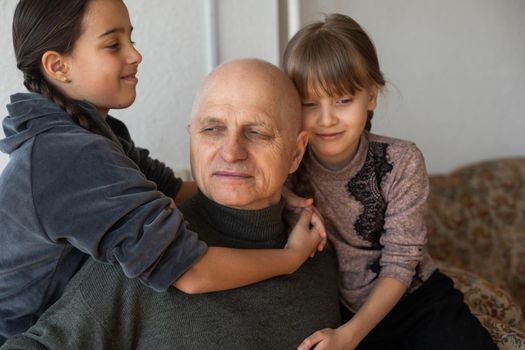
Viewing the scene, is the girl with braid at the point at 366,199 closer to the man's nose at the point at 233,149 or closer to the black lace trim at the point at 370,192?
the black lace trim at the point at 370,192

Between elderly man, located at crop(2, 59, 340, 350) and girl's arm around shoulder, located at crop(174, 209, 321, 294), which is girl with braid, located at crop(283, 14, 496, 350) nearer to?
elderly man, located at crop(2, 59, 340, 350)

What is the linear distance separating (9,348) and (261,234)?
2.19 ft

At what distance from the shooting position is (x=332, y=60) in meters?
1.62

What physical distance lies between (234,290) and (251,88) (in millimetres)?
505

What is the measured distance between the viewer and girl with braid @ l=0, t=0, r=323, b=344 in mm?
1197

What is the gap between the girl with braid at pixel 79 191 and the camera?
1.20 m

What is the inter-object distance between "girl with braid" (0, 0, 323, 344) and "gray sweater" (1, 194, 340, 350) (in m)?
0.09

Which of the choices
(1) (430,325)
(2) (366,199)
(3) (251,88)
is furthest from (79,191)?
(1) (430,325)

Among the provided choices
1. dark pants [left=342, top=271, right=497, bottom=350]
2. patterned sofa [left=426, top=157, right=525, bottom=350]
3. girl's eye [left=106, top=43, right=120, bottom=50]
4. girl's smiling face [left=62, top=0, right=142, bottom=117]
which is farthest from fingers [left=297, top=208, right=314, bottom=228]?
patterned sofa [left=426, top=157, right=525, bottom=350]

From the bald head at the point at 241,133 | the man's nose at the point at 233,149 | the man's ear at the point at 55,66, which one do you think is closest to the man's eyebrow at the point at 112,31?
the man's ear at the point at 55,66

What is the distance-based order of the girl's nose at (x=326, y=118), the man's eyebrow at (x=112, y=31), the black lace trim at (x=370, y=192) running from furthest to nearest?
the black lace trim at (x=370, y=192) < the girl's nose at (x=326, y=118) < the man's eyebrow at (x=112, y=31)

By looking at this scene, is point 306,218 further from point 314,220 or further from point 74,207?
point 74,207

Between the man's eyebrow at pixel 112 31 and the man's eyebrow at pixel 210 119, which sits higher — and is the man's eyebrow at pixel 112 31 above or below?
above

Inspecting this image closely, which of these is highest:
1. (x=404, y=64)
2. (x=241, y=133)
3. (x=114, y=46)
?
(x=114, y=46)
